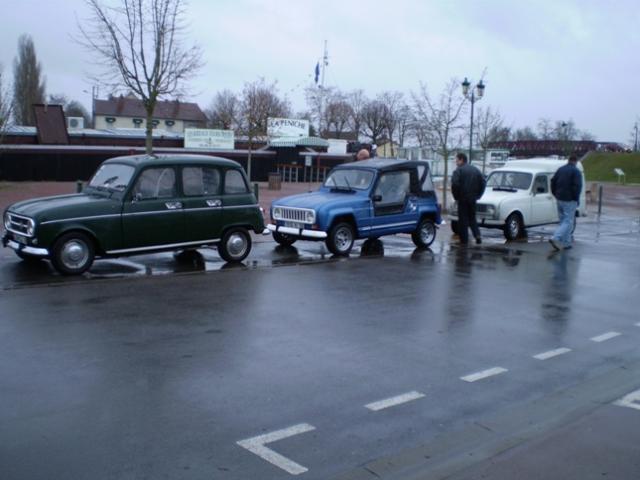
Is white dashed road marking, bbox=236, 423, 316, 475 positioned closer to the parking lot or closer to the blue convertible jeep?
the parking lot

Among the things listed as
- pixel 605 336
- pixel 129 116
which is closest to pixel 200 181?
pixel 605 336

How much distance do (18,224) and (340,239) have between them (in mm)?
5813

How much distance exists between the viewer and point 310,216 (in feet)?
44.7

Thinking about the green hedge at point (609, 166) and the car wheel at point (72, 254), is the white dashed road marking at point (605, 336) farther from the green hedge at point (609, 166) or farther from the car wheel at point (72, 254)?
the green hedge at point (609, 166)

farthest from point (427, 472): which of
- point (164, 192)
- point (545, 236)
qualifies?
point (545, 236)

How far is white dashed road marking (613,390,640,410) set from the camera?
5.92m

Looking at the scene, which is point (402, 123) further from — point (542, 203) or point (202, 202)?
point (202, 202)

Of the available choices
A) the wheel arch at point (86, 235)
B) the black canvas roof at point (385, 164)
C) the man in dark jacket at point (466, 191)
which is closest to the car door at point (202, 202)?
the wheel arch at point (86, 235)

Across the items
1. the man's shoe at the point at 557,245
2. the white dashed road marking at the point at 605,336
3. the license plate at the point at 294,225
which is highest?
the license plate at the point at 294,225

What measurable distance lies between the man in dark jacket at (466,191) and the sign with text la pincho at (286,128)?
74.8ft

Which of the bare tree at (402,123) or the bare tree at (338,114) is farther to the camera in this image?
the bare tree at (338,114)

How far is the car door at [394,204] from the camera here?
14.5 meters

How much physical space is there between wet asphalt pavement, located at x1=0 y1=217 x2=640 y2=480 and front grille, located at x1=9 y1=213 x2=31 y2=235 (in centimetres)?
64

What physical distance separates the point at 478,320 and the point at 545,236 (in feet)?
37.5
